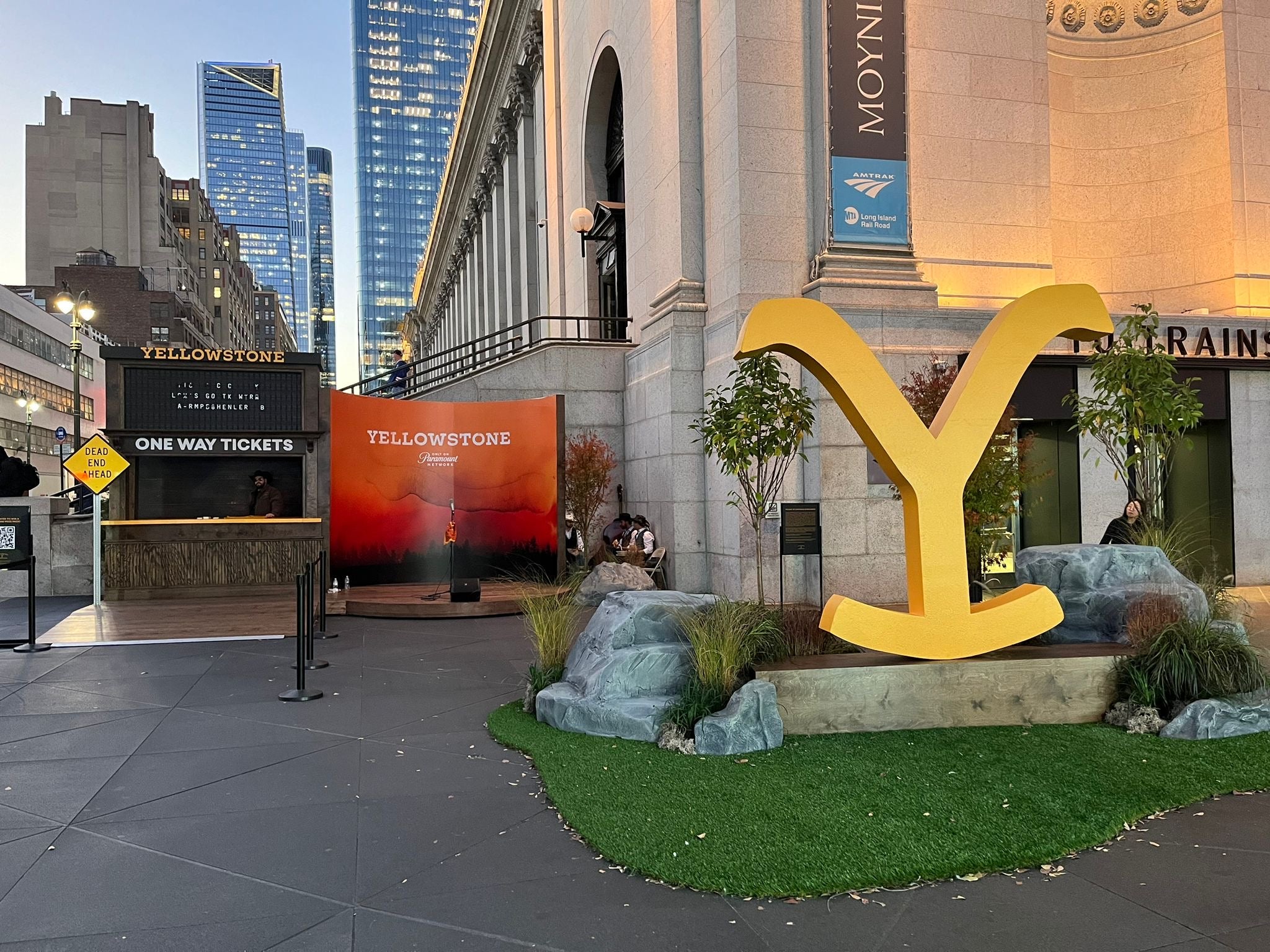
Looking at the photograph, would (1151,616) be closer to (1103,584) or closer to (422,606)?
(1103,584)

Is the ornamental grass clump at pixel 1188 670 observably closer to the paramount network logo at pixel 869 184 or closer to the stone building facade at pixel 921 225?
the stone building facade at pixel 921 225

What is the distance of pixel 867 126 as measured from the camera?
16141mm

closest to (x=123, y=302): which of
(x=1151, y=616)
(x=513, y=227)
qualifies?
(x=513, y=227)

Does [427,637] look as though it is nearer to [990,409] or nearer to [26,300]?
[990,409]

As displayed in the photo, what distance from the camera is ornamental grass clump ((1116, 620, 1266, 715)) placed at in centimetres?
777

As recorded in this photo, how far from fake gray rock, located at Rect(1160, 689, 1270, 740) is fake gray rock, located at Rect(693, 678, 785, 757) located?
10.6ft

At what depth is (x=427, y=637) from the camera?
42.5 feet

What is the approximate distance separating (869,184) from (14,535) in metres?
15.6

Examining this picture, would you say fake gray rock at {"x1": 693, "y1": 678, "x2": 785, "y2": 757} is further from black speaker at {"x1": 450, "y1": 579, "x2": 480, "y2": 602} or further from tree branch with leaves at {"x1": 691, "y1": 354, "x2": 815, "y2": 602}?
black speaker at {"x1": 450, "y1": 579, "x2": 480, "y2": 602}

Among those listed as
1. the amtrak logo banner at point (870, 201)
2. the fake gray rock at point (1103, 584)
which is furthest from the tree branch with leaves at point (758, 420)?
the amtrak logo banner at point (870, 201)

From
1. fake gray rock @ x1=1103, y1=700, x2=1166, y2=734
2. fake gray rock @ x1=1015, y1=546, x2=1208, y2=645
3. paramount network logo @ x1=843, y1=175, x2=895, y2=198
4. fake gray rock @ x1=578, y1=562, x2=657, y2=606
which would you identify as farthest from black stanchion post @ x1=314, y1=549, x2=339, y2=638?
paramount network logo @ x1=843, y1=175, x2=895, y2=198

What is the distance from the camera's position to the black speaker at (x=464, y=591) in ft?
49.8

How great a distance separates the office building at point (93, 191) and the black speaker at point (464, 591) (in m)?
96.1

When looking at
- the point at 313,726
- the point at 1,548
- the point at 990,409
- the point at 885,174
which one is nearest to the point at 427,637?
the point at 313,726
